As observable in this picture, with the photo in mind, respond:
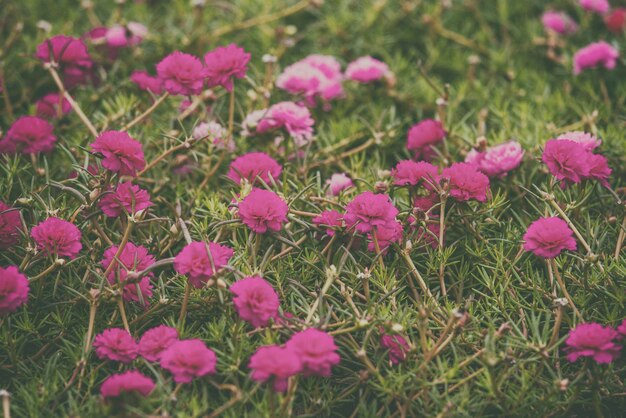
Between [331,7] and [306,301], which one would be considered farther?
[331,7]

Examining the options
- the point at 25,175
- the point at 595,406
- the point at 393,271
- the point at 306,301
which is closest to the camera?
the point at 595,406

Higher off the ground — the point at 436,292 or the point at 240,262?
the point at 240,262

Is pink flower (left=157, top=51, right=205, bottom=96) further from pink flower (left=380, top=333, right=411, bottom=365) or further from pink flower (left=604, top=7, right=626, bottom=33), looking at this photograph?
pink flower (left=604, top=7, right=626, bottom=33)

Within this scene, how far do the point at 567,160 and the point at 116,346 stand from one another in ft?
3.32

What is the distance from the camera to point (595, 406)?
1.29m

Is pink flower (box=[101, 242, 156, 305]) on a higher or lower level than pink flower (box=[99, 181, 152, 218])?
lower

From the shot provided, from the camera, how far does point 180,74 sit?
4.99ft

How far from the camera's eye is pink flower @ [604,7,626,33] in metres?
2.38

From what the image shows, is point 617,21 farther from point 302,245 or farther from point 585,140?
point 302,245

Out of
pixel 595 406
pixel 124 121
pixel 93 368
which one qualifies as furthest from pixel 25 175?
pixel 595 406

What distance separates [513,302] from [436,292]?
0.59ft

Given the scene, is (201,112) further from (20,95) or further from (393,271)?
(393,271)

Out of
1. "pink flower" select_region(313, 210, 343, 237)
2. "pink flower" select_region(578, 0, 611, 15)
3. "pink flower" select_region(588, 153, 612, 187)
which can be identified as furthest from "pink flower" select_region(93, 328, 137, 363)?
"pink flower" select_region(578, 0, 611, 15)

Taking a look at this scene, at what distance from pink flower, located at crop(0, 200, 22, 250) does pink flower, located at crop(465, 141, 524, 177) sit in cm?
107
